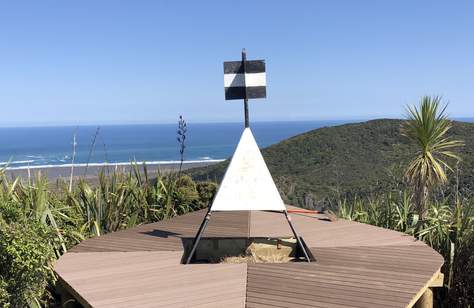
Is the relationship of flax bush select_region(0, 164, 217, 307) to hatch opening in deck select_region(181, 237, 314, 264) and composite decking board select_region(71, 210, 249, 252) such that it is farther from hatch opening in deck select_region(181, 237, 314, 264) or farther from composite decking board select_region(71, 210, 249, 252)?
hatch opening in deck select_region(181, 237, 314, 264)

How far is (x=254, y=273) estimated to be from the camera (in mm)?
3535

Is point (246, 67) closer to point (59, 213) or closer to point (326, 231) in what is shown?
point (326, 231)

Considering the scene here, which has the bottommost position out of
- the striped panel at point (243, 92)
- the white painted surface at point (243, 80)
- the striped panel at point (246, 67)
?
the striped panel at point (243, 92)

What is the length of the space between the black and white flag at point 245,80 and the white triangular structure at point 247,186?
0.36 meters

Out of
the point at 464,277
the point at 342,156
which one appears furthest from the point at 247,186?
the point at 342,156

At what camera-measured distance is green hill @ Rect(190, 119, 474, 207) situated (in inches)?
781

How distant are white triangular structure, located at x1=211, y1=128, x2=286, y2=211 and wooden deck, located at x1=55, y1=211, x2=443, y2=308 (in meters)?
0.57

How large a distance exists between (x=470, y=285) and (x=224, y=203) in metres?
2.55

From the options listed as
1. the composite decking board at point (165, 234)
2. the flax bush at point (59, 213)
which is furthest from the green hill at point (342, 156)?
the composite decking board at point (165, 234)

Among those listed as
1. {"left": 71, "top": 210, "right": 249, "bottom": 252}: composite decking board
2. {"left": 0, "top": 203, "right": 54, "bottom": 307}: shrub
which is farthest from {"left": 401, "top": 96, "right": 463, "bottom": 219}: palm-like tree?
{"left": 0, "top": 203, "right": 54, "bottom": 307}: shrub

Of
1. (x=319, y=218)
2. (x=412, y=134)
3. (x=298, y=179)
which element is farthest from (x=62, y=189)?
(x=298, y=179)

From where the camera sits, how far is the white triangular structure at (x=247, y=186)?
13.5 ft

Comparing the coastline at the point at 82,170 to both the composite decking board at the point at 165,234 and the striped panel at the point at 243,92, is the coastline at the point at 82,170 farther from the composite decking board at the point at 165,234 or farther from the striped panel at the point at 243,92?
the striped panel at the point at 243,92

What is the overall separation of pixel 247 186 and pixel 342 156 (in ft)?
76.4
